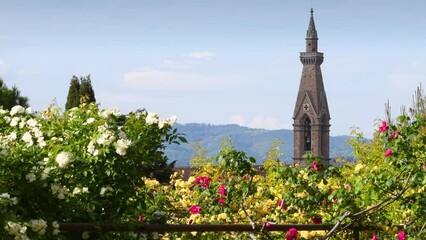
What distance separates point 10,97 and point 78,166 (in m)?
13.2

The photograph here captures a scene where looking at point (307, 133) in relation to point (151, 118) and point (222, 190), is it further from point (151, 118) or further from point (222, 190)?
point (151, 118)

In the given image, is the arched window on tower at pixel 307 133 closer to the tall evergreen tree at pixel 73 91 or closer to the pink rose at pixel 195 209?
the tall evergreen tree at pixel 73 91

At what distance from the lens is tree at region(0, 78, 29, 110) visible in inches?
672

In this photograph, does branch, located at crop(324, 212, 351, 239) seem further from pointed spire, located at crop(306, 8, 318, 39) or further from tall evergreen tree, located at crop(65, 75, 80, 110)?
pointed spire, located at crop(306, 8, 318, 39)

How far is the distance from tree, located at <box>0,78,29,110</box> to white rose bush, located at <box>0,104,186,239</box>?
12058 mm

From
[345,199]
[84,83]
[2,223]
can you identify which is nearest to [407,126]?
[345,199]

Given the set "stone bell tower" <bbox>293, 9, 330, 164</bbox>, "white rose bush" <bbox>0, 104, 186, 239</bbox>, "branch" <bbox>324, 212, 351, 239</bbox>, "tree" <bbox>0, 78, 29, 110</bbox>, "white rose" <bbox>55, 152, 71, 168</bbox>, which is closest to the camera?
"white rose bush" <bbox>0, 104, 186, 239</bbox>

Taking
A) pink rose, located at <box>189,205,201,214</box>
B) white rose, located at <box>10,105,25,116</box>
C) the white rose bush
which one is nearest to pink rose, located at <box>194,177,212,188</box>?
pink rose, located at <box>189,205,201,214</box>

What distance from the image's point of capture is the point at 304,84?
93.4 meters

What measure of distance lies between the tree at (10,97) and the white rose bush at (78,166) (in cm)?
1206

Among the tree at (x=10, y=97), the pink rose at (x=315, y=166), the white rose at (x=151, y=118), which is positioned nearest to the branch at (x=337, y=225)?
the pink rose at (x=315, y=166)

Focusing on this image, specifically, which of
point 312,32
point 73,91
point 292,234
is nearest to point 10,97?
point 73,91

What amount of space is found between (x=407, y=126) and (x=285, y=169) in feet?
3.04

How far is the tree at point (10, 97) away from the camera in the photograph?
17.1 m
